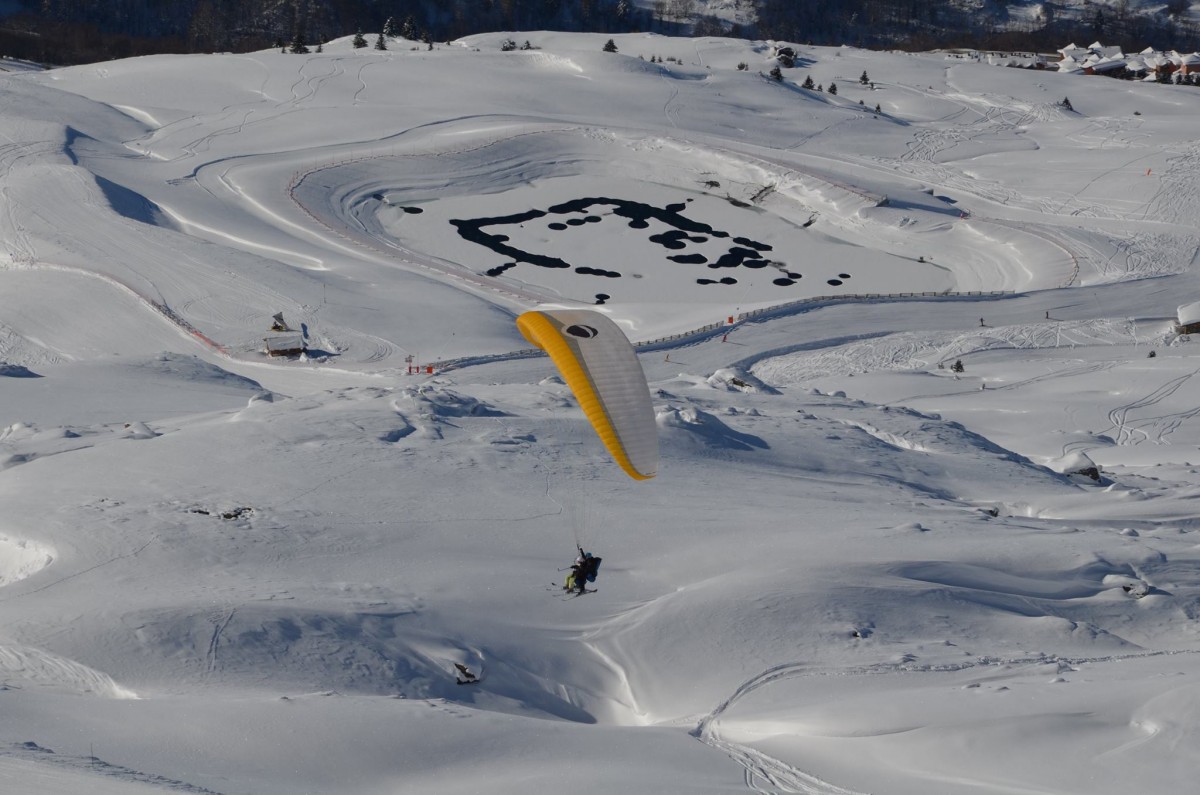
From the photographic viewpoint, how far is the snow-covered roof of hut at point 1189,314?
40812mm

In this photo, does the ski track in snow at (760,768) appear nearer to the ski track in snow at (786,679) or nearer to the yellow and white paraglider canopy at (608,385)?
the ski track in snow at (786,679)

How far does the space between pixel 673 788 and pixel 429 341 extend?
26818 mm

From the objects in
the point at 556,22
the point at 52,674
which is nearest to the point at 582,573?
the point at 52,674

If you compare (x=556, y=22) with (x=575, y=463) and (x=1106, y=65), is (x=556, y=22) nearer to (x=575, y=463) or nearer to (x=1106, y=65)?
(x=1106, y=65)

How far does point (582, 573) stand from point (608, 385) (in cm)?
Answer: 280

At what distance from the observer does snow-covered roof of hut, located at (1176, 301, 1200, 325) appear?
134 feet

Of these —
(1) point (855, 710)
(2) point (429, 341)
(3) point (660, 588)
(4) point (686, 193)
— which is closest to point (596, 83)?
(4) point (686, 193)

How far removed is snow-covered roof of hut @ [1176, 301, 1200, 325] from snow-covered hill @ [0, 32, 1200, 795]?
586 millimetres

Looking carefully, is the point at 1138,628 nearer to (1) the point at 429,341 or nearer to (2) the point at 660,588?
(2) the point at 660,588

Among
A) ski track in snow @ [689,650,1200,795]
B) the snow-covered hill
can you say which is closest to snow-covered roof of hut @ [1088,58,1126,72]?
the snow-covered hill

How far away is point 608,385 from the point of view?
17.8 m

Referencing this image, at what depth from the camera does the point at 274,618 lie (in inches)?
689

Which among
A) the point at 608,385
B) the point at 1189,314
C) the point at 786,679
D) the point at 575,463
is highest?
the point at 608,385

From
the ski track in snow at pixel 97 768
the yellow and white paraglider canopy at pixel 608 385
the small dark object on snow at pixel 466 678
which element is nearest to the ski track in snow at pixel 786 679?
the small dark object on snow at pixel 466 678
